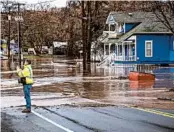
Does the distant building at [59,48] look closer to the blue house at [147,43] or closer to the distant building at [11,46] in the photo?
the distant building at [11,46]

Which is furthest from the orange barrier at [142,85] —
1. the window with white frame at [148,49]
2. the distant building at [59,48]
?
the distant building at [59,48]

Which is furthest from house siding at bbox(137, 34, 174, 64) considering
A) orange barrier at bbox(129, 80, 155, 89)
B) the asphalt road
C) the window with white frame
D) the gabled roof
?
the asphalt road

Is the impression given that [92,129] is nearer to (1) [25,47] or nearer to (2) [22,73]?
(2) [22,73]

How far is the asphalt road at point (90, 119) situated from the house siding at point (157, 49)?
1512 inches

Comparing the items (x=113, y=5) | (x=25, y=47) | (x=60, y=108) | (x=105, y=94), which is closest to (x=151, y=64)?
(x=113, y=5)

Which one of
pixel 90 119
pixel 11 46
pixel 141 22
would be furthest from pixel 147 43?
pixel 11 46

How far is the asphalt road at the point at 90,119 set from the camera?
11445 millimetres

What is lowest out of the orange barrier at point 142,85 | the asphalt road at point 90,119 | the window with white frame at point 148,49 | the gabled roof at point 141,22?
the orange barrier at point 142,85

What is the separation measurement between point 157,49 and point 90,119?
42090mm

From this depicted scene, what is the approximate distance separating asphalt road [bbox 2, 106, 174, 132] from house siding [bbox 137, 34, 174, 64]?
126 ft

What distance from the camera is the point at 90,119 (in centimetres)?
1320

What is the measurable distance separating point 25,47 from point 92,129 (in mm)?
95861

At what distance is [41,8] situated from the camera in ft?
275

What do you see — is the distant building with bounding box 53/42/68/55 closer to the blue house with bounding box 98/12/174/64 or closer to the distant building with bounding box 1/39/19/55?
the distant building with bounding box 1/39/19/55
